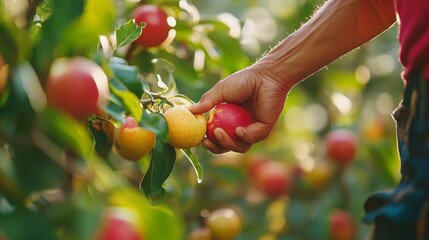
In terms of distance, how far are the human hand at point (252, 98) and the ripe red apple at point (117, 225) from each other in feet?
2.77

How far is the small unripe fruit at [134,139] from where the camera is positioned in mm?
1736

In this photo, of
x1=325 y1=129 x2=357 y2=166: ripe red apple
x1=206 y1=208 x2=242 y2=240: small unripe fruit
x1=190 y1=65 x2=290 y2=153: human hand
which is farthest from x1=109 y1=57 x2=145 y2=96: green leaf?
x1=325 y1=129 x2=357 y2=166: ripe red apple

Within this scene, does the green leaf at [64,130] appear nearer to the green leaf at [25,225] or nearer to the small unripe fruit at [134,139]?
the green leaf at [25,225]

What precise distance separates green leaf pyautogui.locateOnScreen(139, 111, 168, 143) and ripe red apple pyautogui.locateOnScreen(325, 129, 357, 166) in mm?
2301

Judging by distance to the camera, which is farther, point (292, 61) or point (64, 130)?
point (292, 61)

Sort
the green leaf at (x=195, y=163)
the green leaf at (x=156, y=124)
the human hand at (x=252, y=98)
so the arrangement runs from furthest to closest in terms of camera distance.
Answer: the human hand at (x=252, y=98) → the green leaf at (x=195, y=163) → the green leaf at (x=156, y=124)

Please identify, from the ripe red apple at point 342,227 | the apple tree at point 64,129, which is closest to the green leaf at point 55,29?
the apple tree at point 64,129

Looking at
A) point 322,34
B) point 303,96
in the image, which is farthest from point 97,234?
point 303,96

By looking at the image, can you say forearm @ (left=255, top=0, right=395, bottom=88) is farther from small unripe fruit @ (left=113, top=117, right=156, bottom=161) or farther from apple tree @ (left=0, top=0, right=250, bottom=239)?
apple tree @ (left=0, top=0, right=250, bottom=239)

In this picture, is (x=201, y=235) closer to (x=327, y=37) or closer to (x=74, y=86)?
(x=327, y=37)

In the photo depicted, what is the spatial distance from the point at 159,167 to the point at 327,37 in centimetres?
46

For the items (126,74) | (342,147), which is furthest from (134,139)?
(342,147)

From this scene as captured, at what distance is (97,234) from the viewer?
41.3 inches

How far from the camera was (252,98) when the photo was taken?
201 centimetres
